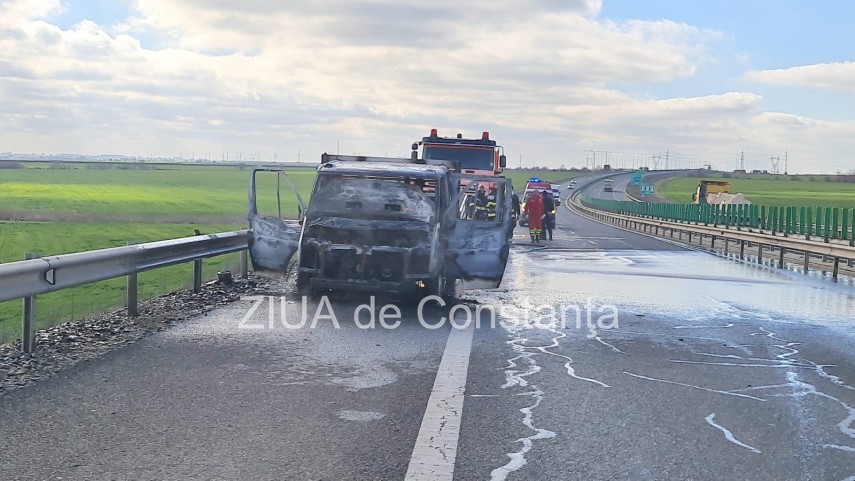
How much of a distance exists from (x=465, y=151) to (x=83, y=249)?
37.7 ft

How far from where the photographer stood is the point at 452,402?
22.2 ft

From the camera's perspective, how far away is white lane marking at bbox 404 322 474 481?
16.8 feet

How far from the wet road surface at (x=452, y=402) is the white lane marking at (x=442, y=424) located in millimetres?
17

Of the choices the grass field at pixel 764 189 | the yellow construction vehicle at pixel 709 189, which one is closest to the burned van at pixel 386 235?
the yellow construction vehicle at pixel 709 189

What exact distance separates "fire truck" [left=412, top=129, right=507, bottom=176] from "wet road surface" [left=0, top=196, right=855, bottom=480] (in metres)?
18.9

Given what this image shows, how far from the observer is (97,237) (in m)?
34.6

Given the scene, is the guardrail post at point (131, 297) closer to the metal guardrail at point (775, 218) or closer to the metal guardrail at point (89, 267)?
the metal guardrail at point (89, 267)

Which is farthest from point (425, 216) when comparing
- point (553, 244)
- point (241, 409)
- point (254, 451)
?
point (553, 244)

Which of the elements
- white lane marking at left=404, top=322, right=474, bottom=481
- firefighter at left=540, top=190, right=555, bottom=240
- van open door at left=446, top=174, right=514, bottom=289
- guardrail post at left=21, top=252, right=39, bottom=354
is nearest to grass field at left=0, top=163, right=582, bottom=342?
guardrail post at left=21, top=252, right=39, bottom=354

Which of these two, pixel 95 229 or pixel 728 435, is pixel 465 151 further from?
pixel 728 435

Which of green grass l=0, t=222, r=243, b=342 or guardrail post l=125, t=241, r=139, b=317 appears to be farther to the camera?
green grass l=0, t=222, r=243, b=342

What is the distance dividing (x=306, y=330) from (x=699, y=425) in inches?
196

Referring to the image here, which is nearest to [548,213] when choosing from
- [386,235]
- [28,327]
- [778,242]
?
[778,242]

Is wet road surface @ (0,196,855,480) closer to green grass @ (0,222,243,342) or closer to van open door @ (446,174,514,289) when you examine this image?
van open door @ (446,174,514,289)
